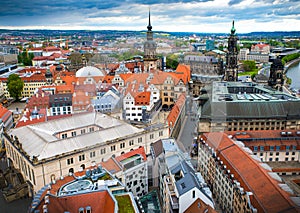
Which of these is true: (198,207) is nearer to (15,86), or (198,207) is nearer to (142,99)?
(142,99)

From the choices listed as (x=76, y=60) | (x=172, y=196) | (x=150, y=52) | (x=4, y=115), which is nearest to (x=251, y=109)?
(x=172, y=196)

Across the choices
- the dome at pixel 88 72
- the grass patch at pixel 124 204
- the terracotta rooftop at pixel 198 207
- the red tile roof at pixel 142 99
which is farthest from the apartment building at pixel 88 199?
the dome at pixel 88 72

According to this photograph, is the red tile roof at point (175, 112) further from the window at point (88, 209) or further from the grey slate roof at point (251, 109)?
the window at point (88, 209)

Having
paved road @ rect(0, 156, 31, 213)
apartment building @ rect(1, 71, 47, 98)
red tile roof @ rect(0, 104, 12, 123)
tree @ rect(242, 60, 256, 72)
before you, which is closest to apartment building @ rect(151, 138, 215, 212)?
paved road @ rect(0, 156, 31, 213)

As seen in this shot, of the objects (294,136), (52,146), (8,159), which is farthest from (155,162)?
(8,159)

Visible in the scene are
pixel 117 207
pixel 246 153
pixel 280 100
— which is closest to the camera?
pixel 117 207

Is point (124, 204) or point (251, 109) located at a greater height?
point (251, 109)

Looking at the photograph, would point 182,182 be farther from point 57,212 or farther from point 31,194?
point 31,194
